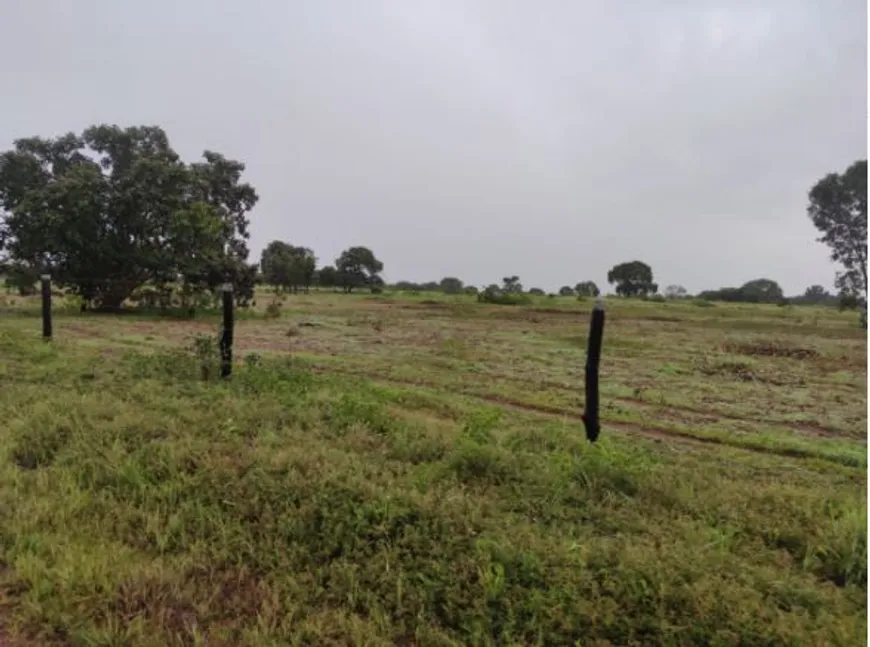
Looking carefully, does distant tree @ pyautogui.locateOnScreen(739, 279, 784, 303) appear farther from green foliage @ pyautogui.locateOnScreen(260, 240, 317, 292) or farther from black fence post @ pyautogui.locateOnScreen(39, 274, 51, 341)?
black fence post @ pyautogui.locateOnScreen(39, 274, 51, 341)

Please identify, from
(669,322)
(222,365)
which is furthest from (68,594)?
(669,322)

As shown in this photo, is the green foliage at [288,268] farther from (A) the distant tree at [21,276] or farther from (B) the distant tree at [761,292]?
(B) the distant tree at [761,292]

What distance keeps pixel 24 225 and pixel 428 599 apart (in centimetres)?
2279

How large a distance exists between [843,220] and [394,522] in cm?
4424

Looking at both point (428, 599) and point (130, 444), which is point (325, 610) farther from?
point (130, 444)

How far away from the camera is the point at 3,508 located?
382 centimetres

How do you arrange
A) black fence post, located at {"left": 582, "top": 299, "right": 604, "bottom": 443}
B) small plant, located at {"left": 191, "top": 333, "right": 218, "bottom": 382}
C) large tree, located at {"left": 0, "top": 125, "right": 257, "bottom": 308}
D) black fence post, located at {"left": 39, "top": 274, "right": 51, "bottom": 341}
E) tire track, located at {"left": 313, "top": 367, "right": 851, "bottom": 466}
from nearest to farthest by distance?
black fence post, located at {"left": 582, "top": 299, "right": 604, "bottom": 443} < tire track, located at {"left": 313, "top": 367, "right": 851, "bottom": 466} < small plant, located at {"left": 191, "top": 333, "right": 218, "bottom": 382} < black fence post, located at {"left": 39, "top": 274, "right": 51, "bottom": 341} < large tree, located at {"left": 0, "top": 125, "right": 257, "bottom": 308}

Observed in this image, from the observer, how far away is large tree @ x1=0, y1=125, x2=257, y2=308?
19.7 metres

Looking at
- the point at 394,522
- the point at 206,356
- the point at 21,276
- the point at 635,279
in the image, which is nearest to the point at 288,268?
the point at 21,276

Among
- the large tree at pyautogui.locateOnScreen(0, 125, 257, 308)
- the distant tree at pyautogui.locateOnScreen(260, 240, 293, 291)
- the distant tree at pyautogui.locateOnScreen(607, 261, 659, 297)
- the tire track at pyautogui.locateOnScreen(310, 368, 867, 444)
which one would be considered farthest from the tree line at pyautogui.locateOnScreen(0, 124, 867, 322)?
the distant tree at pyautogui.locateOnScreen(607, 261, 659, 297)

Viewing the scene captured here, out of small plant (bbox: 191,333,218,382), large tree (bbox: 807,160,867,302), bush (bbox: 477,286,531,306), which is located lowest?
small plant (bbox: 191,333,218,382)

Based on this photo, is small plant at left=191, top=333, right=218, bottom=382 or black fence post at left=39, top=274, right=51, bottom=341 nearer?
small plant at left=191, top=333, right=218, bottom=382

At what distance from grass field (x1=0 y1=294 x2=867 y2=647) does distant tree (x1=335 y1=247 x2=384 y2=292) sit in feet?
204

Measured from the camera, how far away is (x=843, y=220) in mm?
37188
